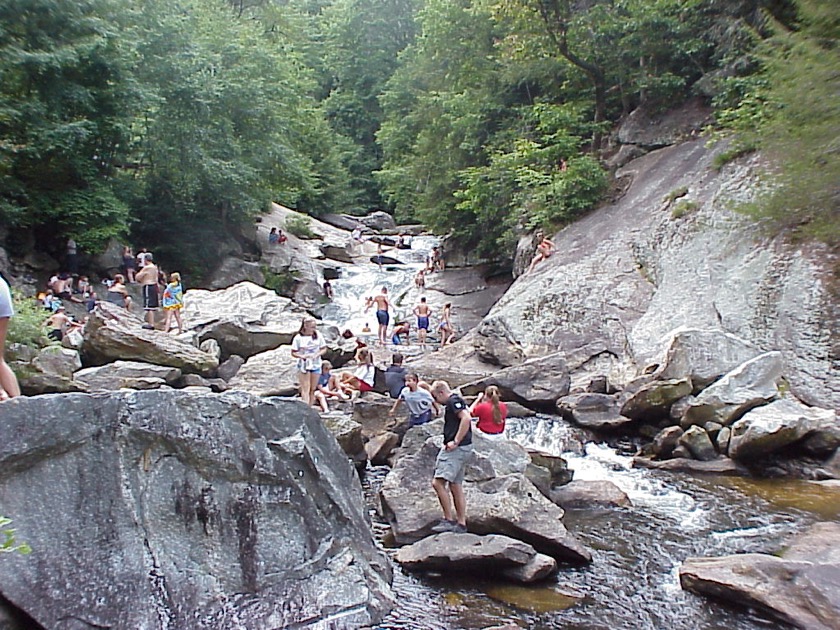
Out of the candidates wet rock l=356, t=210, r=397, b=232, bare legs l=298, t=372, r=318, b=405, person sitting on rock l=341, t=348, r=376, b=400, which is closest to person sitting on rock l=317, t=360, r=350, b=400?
person sitting on rock l=341, t=348, r=376, b=400

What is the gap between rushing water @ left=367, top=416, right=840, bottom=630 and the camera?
654cm

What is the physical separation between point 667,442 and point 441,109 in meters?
23.0

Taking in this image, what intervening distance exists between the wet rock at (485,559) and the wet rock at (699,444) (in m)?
4.86

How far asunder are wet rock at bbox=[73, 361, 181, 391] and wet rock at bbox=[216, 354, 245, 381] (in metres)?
1.41

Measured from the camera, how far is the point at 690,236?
1775cm

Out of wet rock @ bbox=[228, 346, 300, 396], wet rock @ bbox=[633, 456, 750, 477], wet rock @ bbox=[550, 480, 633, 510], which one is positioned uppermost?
wet rock @ bbox=[228, 346, 300, 396]

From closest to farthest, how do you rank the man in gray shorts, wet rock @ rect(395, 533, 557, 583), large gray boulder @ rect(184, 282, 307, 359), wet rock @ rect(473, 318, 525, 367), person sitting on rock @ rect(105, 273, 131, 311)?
wet rock @ rect(395, 533, 557, 583) → the man in gray shorts → wet rock @ rect(473, 318, 525, 367) → large gray boulder @ rect(184, 282, 307, 359) → person sitting on rock @ rect(105, 273, 131, 311)

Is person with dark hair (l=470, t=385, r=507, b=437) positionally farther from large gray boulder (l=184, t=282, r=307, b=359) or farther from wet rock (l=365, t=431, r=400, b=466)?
large gray boulder (l=184, t=282, r=307, b=359)

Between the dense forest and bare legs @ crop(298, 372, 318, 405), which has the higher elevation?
the dense forest

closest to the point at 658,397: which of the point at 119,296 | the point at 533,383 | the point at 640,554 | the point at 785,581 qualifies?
the point at 533,383

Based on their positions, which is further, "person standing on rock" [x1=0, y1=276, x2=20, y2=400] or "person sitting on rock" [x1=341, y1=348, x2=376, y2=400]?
"person sitting on rock" [x1=341, y1=348, x2=376, y2=400]

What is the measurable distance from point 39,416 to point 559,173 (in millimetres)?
19443

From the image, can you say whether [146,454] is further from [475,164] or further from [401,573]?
[475,164]

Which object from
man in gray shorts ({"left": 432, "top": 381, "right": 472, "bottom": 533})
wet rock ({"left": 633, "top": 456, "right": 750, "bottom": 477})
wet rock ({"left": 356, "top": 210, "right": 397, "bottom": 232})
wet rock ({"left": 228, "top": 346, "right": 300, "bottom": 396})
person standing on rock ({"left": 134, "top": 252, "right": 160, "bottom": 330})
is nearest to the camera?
man in gray shorts ({"left": 432, "top": 381, "right": 472, "bottom": 533})
